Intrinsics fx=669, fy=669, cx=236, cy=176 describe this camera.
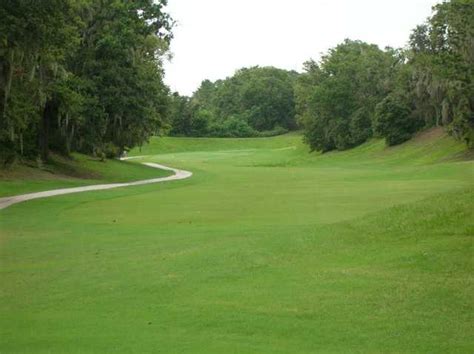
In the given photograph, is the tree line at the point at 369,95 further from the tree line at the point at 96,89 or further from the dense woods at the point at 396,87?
the tree line at the point at 96,89

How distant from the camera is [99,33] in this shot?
1679 inches

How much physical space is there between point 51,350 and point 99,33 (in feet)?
125

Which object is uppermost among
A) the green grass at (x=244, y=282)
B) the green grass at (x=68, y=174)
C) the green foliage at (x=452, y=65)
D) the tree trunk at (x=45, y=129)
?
the green foliage at (x=452, y=65)

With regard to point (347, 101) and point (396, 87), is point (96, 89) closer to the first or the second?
point (396, 87)

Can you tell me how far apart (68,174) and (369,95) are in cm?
5665

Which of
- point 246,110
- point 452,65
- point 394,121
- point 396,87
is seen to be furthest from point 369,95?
point 246,110

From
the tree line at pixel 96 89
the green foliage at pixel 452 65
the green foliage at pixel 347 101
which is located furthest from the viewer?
the green foliage at pixel 347 101

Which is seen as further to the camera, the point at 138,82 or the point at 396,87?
the point at 396,87

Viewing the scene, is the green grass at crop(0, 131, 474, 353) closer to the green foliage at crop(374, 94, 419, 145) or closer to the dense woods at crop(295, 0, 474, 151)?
the dense woods at crop(295, 0, 474, 151)

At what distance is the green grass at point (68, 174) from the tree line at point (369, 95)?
989 centimetres

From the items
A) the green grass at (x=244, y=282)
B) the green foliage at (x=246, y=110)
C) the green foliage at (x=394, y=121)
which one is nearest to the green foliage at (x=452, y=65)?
the green foliage at (x=394, y=121)

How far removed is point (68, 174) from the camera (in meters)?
43.1

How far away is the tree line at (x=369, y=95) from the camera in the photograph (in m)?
55.9

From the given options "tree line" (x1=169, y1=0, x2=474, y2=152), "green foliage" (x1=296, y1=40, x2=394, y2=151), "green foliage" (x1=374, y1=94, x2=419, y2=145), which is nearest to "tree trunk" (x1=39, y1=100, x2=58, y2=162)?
"tree line" (x1=169, y1=0, x2=474, y2=152)
